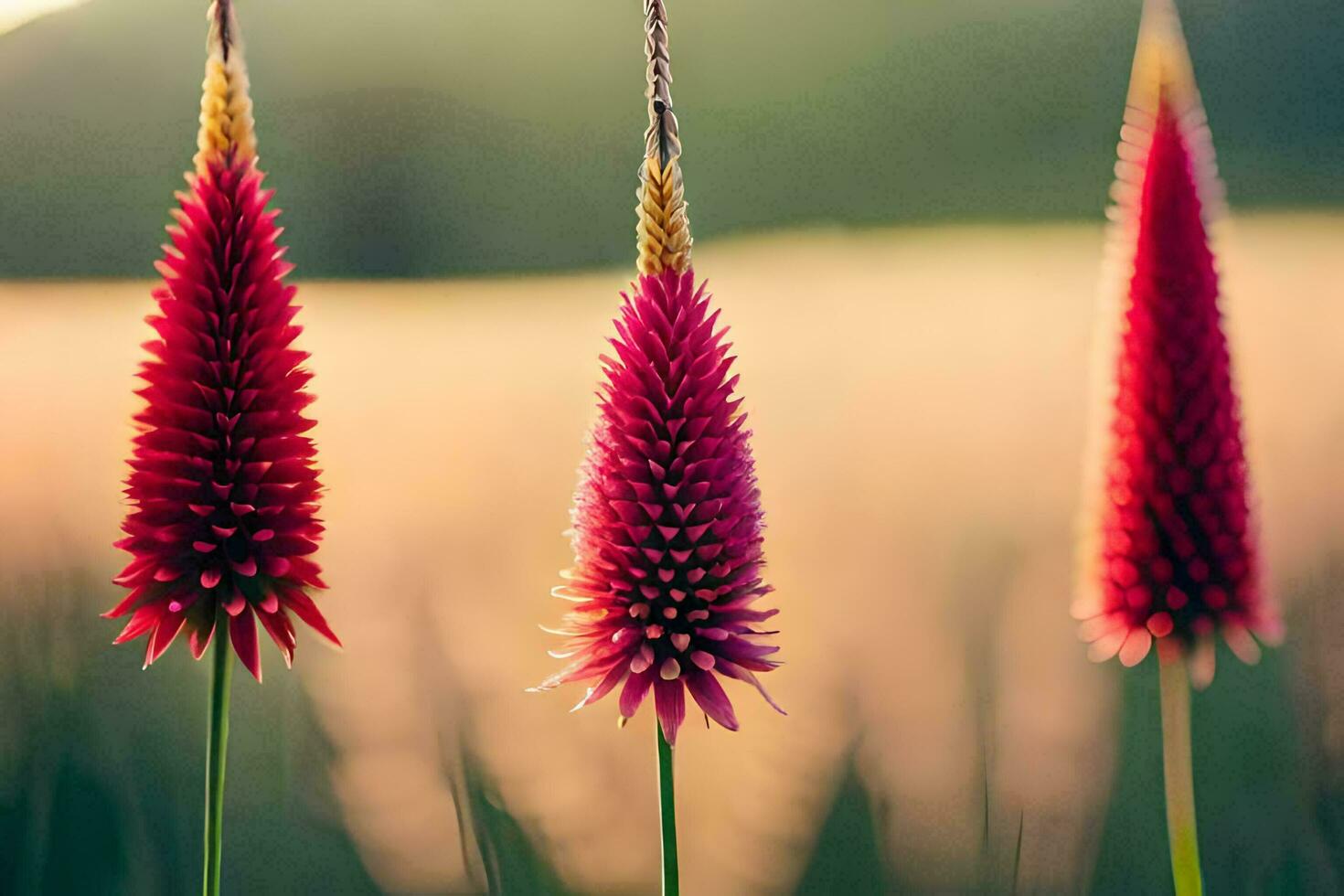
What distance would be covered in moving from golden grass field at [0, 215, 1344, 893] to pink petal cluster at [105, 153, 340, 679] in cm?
30

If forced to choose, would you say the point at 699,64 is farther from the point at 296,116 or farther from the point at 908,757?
the point at 908,757

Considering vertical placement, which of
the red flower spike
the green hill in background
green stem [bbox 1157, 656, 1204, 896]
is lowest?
green stem [bbox 1157, 656, 1204, 896]

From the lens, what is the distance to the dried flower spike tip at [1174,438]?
3.89 ft

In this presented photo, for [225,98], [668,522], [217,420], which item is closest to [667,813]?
[668,522]

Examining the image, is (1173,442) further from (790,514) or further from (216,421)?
(216,421)

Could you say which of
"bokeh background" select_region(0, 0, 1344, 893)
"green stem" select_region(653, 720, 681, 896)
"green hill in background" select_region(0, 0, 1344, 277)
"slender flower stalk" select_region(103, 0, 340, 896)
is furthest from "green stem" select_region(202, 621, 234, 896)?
"green hill in background" select_region(0, 0, 1344, 277)

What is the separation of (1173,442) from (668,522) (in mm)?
509

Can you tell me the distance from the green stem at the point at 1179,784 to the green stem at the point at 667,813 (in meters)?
0.54

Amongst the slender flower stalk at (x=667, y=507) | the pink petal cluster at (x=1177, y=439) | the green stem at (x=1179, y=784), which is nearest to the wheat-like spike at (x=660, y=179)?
the slender flower stalk at (x=667, y=507)

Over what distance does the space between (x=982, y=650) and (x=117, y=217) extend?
1.16m

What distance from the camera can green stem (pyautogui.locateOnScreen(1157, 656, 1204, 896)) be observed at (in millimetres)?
1299

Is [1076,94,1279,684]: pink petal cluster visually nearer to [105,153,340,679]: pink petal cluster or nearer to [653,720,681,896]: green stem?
[653,720,681,896]: green stem

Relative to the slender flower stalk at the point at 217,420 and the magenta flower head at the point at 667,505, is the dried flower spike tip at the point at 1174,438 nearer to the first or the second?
the magenta flower head at the point at 667,505

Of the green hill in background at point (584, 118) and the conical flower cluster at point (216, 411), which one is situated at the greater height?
the green hill in background at point (584, 118)
